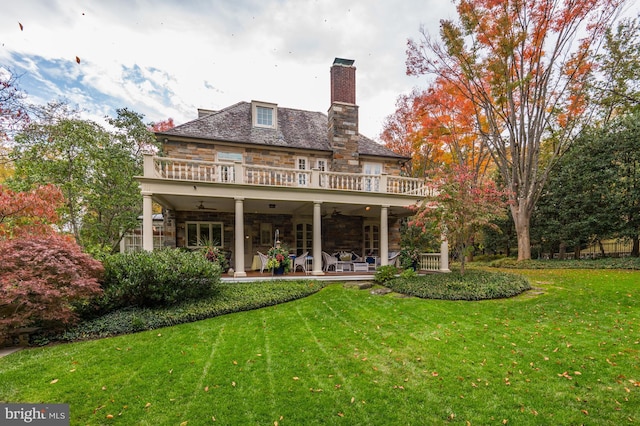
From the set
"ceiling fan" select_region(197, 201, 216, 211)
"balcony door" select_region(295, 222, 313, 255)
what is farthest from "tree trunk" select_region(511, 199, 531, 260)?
"ceiling fan" select_region(197, 201, 216, 211)

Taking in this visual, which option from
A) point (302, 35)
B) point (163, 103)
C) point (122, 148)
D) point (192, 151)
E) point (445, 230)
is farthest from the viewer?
point (163, 103)

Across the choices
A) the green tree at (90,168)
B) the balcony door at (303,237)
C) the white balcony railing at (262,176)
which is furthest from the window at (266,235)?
the green tree at (90,168)

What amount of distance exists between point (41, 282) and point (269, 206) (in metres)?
8.00

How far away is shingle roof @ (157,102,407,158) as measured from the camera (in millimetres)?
13002

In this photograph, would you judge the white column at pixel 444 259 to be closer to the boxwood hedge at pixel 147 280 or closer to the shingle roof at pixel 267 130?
the shingle roof at pixel 267 130

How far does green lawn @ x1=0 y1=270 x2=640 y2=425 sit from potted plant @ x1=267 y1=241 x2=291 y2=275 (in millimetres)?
3639

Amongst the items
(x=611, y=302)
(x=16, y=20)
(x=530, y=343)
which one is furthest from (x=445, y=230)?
(x=16, y=20)

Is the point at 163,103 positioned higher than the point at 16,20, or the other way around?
the point at 163,103

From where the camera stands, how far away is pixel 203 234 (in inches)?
520

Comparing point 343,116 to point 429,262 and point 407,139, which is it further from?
point 407,139

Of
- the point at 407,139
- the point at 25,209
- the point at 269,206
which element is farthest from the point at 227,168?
the point at 407,139

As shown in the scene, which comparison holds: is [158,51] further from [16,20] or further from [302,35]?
[16,20]

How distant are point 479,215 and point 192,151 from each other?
11441mm

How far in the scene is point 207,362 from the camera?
4531 millimetres
